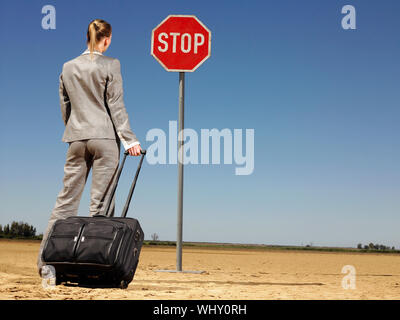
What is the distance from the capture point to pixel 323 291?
502 cm

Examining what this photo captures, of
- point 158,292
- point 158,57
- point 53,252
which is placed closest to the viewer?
point 53,252

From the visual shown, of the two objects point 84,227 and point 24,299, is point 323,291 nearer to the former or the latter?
point 84,227

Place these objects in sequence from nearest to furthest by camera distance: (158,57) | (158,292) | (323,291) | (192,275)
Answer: (158,292)
(323,291)
(192,275)
(158,57)

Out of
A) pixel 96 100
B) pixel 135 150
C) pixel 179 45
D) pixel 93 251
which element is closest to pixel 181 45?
pixel 179 45

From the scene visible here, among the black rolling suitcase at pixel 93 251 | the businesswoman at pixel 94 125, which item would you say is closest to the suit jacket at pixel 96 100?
the businesswoman at pixel 94 125

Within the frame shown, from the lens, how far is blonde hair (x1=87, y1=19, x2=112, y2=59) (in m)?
4.72

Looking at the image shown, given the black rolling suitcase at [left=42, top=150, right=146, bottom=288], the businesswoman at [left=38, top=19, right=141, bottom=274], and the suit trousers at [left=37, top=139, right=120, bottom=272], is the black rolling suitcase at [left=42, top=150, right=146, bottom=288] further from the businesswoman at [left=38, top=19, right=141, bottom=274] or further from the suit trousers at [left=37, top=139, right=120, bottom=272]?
the businesswoman at [left=38, top=19, right=141, bottom=274]

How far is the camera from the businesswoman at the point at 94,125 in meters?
4.54

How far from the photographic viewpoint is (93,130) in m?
4.56

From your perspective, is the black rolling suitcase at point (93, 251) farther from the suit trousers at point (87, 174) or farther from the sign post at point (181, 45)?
the sign post at point (181, 45)

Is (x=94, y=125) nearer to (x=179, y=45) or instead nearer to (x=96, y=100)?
(x=96, y=100)

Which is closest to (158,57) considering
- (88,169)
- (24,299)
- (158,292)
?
(88,169)

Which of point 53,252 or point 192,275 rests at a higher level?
point 53,252

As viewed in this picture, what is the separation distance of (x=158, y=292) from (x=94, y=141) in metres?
1.59
